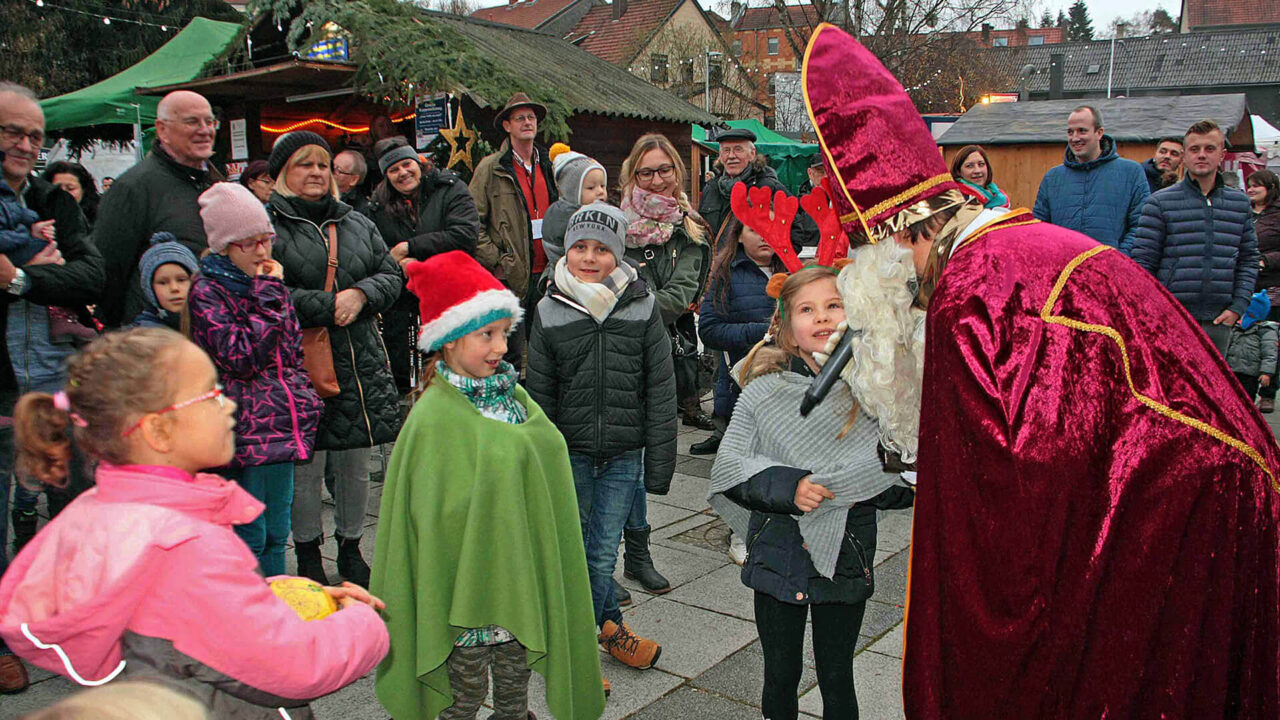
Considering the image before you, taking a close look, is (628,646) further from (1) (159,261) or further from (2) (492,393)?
(1) (159,261)

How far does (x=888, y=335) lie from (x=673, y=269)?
11.0 feet

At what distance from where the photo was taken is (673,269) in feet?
19.3

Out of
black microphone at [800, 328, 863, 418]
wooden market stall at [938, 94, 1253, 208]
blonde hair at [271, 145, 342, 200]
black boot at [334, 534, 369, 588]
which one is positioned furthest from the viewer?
wooden market stall at [938, 94, 1253, 208]

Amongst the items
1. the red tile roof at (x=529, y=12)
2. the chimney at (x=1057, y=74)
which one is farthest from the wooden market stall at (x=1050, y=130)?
the red tile roof at (x=529, y=12)

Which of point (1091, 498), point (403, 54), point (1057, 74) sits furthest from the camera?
point (1057, 74)

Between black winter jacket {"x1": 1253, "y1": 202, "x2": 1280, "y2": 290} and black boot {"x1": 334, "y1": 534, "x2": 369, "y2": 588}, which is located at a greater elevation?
black winter jacket {"x1": 1253, "y1": 202, "x2": 1280, "y2": 290}

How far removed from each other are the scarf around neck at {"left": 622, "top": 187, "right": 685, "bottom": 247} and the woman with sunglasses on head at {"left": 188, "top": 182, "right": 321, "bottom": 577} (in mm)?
2271

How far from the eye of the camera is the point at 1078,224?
296 inches

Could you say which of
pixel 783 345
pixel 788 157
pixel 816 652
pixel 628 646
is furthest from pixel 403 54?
pixel 788 157

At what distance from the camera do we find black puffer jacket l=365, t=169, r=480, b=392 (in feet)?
19.4

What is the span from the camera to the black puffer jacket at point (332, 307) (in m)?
4.38

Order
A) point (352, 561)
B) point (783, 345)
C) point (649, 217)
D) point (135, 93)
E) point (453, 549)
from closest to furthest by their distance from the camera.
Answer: point (453, 549) < point (783, 345) < point (352, 561) < point (649, 217) < point (135, 93)

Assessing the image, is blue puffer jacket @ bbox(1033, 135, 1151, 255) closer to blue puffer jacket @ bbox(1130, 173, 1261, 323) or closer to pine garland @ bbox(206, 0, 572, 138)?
blue puffer jacket @ bbox(1130, 173, 1261, 323)

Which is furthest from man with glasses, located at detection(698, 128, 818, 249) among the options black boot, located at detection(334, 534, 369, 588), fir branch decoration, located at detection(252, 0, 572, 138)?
fir branch decoration, located at detection(252, 0, 572, 138)
